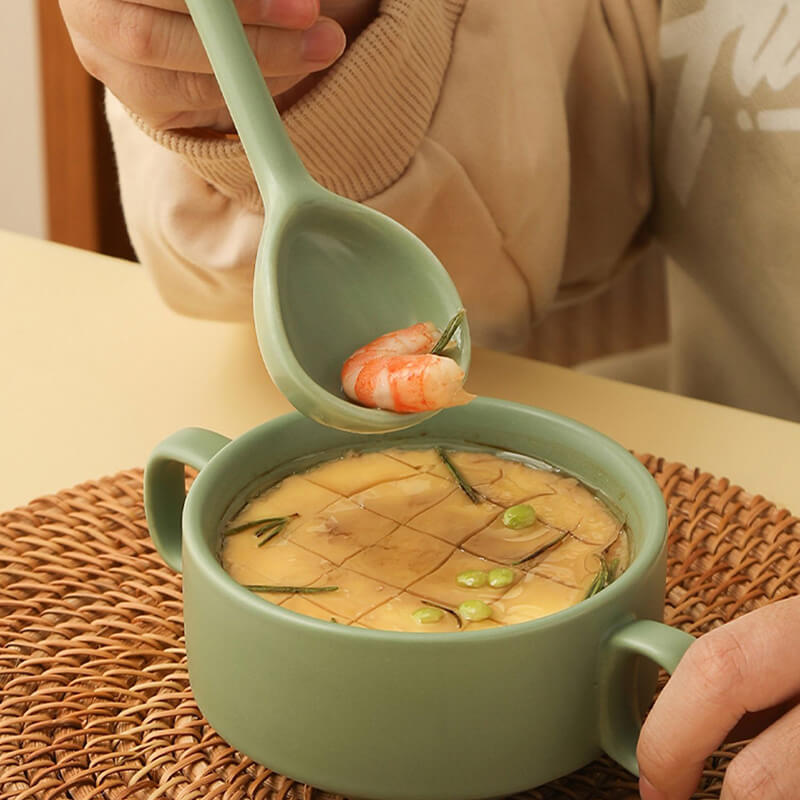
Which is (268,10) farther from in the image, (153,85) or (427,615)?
(427,615)

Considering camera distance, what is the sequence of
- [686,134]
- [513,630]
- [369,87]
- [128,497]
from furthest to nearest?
[686,134] → [369,87] → [128,497] → [513,630]

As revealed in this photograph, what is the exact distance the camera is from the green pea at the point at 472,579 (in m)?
0.57

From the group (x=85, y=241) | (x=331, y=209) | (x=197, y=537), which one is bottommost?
(x=85, y=241)

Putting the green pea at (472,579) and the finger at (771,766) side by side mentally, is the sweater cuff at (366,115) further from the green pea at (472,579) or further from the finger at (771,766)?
the finger at (771,766)

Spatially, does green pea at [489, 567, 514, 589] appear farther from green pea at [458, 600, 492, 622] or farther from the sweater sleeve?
the sweater sleeve

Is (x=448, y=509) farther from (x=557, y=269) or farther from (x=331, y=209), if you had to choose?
(x=557, y=269)

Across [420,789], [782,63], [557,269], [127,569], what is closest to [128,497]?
[127,569]

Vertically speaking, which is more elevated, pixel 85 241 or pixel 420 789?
pixel 420 789

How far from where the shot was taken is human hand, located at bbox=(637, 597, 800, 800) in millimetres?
482

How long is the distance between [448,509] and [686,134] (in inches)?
23.4

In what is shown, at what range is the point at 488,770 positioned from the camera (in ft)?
1.65

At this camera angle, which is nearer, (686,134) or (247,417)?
(247,417)

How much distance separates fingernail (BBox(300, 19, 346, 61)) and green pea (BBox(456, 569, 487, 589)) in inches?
15.4

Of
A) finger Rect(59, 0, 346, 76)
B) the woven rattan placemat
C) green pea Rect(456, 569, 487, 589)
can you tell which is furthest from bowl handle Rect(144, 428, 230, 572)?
finger Rect(59, 0, 346, 76)
